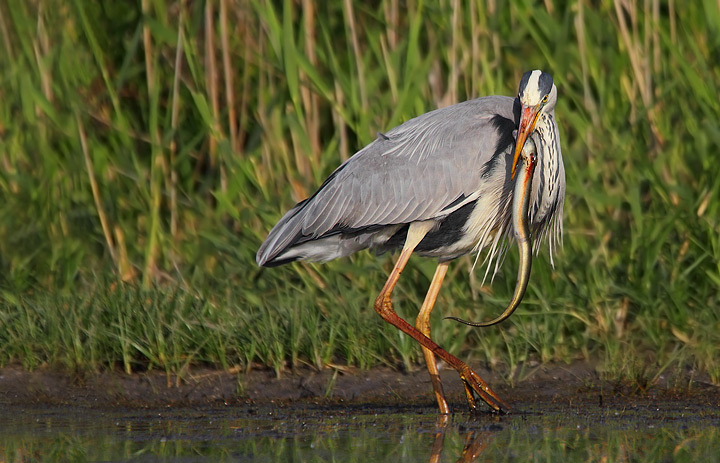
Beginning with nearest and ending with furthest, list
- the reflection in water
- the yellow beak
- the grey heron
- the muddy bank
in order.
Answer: the reflection in water, the yellow beak, the grey heron, the muddy bank

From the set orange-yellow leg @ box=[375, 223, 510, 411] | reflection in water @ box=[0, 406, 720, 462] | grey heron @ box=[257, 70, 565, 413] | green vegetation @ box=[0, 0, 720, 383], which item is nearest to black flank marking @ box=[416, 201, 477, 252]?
grey heron @ box=[257, 70, 565, 413]

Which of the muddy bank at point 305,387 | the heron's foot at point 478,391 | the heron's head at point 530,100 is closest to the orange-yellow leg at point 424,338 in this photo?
the heron's foot at point 478,391

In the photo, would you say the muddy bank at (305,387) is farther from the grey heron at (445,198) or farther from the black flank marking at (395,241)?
the black flank marking at (395,241)

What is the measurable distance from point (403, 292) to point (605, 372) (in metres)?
1.25

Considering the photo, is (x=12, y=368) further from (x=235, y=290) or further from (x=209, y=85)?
(x=209, y=85)

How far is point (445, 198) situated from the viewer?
495cm

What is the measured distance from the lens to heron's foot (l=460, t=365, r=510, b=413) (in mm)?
4602

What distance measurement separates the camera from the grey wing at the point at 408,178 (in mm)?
4918

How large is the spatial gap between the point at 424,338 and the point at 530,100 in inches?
47.1

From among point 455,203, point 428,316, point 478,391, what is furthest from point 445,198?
point 478,391

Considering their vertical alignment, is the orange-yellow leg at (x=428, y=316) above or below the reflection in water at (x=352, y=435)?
above

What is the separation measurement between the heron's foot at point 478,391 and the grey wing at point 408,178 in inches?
30.0

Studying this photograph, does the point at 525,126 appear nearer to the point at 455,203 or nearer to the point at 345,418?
the point at 455,203

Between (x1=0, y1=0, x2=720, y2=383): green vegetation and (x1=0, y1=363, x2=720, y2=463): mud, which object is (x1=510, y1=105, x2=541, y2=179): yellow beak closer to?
(x1=0, y1=0, x2=720, y2=383): green vegetation
